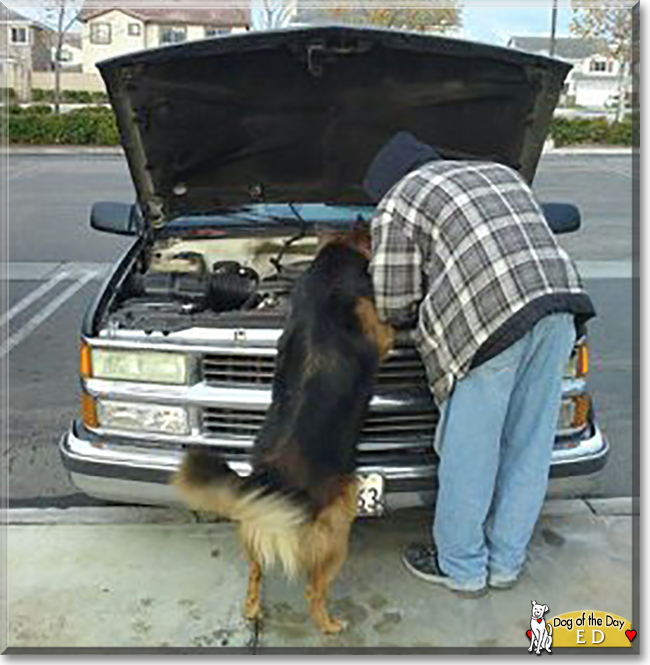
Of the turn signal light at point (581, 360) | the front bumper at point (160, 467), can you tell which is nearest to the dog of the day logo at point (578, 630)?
the front bumper at point (160, 467)

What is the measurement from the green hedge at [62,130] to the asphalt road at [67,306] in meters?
8.75

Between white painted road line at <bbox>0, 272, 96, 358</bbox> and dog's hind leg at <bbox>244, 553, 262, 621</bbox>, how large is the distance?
388cm

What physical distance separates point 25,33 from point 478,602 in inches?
2002

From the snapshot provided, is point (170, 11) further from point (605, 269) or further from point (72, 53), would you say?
point (605, 269)

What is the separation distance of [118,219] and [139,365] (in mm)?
1504

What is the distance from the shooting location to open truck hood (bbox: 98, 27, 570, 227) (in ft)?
11.9

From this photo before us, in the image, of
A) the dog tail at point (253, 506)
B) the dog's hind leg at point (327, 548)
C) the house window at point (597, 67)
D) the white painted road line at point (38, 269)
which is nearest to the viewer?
the dog tail at point (253, 506)

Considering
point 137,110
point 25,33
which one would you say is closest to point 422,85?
point 137,110

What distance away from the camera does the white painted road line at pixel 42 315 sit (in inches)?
261

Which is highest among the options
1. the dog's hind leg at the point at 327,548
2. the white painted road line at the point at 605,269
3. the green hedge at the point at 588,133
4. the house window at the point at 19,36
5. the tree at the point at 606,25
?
the house window at the point at 19,36

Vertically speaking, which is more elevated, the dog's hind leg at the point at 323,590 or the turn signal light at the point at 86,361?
the turn signal light at the point at 86,361

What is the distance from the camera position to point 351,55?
147 inches

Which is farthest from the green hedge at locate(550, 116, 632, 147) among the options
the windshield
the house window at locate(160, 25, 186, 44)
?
the house window at locate(160, 25, 186, 44)

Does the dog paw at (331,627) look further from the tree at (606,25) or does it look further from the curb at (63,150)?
the tree at (606,25)
